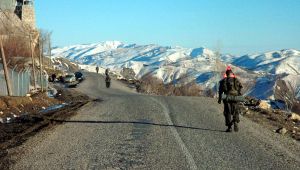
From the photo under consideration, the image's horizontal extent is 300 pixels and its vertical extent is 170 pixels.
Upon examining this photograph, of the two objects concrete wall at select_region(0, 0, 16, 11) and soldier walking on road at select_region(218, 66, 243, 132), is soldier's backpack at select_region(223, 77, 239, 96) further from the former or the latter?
concrete wall at select_region(0, 0, 16, 11)

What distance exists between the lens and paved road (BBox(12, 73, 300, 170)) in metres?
9.95

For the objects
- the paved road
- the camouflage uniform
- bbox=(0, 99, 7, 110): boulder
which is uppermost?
the camouflage uniform

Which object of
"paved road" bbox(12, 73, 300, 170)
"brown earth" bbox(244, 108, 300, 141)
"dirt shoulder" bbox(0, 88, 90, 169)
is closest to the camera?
"paved road" bbox(12, 73, 300, 170)

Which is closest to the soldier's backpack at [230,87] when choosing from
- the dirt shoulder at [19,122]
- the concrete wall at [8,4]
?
the dirt shoulder at [19,122]

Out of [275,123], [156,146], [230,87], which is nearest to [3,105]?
[275,123]

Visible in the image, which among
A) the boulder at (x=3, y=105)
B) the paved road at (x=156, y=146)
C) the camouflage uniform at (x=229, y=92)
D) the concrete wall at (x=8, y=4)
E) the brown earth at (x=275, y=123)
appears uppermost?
the concrete wall at (x=8, y=4)

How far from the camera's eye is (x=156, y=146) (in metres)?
11.9

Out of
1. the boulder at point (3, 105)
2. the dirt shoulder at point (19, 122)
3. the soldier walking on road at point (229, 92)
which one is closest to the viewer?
the dirt shoulder at point (19, 122)

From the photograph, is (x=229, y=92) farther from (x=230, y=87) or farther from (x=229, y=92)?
(x=230, y=87)

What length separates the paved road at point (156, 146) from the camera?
995 cm

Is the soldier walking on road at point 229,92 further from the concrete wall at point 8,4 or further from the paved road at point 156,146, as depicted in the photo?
the concrete wall at point 8,4

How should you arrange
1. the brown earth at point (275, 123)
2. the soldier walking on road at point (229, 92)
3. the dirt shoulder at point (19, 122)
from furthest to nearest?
1. the brown earth at point (275, 123)
2. the soldier walking on road at point (229, 92)
3. the dirt shoulder at point (19, 122)

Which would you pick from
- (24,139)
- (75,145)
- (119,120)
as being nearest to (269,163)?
(75,145)

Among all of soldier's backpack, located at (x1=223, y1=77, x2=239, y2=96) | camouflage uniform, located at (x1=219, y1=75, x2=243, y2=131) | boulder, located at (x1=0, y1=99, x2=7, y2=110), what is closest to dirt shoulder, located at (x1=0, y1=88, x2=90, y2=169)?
boulder, located at (x1=0, y1=99, x2=7, y2=110)
